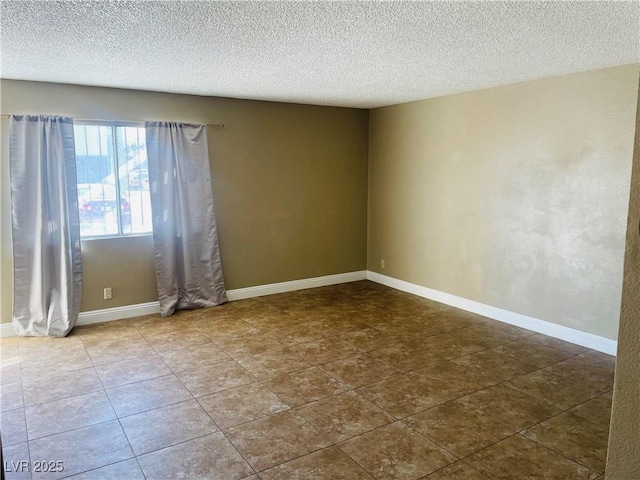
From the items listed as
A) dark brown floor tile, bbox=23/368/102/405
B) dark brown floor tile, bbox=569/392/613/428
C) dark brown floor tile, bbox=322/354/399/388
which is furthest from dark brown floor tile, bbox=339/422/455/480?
dark brown floor tile, bbox=23/368/102/405

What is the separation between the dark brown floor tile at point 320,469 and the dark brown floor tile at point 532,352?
1.96m

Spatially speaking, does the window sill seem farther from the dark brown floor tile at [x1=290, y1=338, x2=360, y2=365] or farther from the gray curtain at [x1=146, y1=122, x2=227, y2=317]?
the dark brown floor tile at [x1=290, y1=338, x2=360, y2=365]

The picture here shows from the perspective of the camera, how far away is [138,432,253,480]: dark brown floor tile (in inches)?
91.4

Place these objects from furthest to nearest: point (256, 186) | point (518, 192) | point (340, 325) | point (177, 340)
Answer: point (256, 186), point (340, 325), point (518, 192), point (177, 340)

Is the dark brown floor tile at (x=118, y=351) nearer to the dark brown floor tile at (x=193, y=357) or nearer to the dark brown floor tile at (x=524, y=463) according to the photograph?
the dark brown floor tile at (x=193, y=357)

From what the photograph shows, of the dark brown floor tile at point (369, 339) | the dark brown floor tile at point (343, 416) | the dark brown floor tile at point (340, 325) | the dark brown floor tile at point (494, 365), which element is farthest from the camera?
the dark brown floor tile at point (340, 325)

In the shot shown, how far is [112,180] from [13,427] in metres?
2.56

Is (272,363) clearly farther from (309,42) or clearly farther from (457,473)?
(309,42)

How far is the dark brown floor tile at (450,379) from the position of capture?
10.5 feet

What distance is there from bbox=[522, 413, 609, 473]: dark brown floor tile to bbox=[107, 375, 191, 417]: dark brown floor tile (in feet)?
7.27

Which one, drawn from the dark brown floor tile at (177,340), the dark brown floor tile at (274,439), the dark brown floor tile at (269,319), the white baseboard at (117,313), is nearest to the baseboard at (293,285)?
the dark brown floor tile at (269,319)

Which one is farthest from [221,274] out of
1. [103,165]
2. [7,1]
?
[7,1]

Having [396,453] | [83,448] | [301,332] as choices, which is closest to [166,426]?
[83,448]

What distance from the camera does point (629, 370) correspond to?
1066 mm
